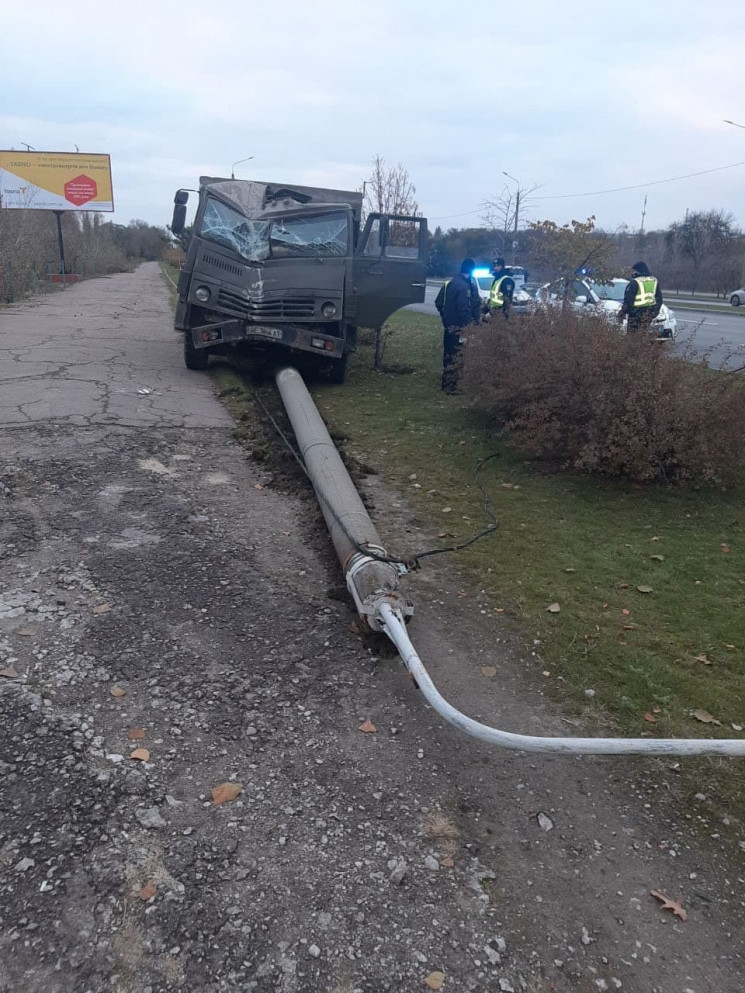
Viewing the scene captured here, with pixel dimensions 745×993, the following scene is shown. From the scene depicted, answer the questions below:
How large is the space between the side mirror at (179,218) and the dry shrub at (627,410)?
247 inches

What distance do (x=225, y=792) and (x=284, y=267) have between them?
833 cm

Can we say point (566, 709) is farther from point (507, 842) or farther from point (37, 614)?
point (37, 614)

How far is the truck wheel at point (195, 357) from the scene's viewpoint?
11445 mm

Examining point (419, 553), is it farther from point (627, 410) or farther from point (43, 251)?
point (43, 251)

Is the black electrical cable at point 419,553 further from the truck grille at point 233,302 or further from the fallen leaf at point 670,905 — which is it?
the truck grille at point 233,302

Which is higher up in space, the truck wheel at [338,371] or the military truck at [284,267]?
the military truck at [284,267]

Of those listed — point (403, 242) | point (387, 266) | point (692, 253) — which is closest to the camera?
point (387, 266)

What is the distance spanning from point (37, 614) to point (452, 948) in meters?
2.89

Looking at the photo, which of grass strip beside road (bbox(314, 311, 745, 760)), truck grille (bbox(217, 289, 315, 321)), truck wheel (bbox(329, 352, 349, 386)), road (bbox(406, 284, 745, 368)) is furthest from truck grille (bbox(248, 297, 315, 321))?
road (bbox(406, 284, 745, 368))

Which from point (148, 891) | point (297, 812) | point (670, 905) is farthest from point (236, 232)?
point (670, 905)

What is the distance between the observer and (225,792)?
2936 mm

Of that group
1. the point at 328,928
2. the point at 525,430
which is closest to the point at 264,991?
the point at 328,928

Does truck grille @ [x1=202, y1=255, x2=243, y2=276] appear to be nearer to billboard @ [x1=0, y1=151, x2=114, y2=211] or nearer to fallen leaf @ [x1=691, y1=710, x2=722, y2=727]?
fallen leaf @ [x1=691, y1=710, x2=722, y2=727]

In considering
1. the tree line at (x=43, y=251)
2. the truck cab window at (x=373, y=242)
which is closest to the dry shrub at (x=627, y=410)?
the truck cab window at (x=373, y=242)
